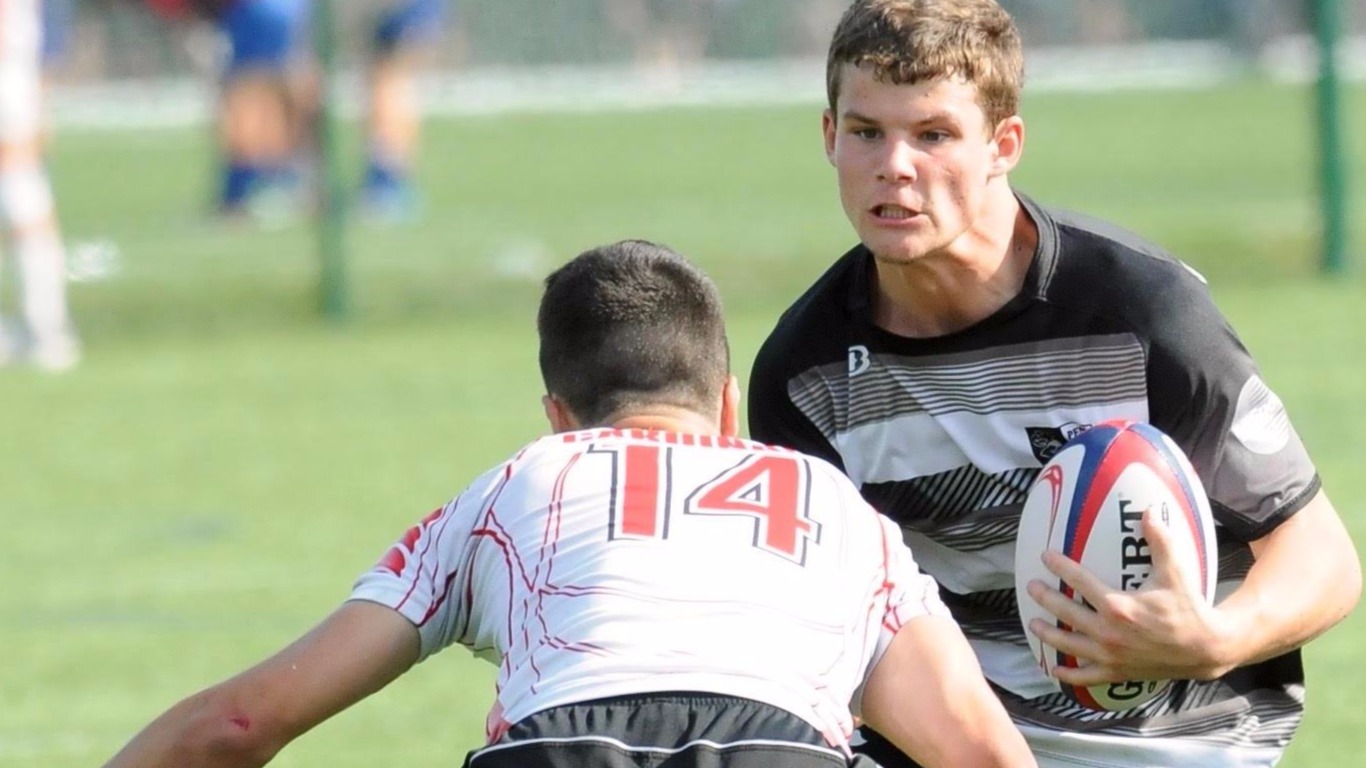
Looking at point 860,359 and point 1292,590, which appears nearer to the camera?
point 1292,590

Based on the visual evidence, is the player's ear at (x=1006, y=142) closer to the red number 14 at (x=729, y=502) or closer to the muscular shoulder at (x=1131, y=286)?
the muscular shoulder at (x=1131, y=286)

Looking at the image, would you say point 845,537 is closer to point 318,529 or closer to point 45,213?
point 318,529

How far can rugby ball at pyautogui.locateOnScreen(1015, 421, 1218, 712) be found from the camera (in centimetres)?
391

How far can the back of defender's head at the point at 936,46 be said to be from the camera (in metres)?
4.12

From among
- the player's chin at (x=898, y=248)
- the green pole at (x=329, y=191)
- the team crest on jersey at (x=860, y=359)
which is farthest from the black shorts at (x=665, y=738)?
the green pole at (x=329, y=191)

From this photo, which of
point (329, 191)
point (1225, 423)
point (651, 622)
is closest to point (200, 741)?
point (651, 622)

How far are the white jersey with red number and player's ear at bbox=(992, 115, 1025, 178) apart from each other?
0.93 meters

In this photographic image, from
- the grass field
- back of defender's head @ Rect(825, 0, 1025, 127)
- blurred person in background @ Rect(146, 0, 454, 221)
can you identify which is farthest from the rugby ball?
blurred person in background @ Rect(146, 0, 454, 221)

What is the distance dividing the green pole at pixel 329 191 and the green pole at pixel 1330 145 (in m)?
5.17

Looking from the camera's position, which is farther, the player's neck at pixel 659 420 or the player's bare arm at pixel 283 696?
the player's neck at pixel 659 420

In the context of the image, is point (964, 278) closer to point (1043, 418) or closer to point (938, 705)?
point (1043, 418)

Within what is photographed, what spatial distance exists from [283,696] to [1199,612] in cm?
136

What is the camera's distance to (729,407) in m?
3.79

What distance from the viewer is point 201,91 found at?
24.4m
